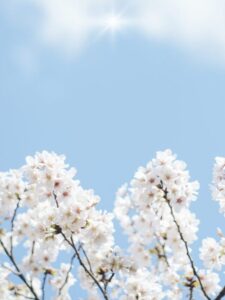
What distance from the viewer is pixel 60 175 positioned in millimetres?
4816

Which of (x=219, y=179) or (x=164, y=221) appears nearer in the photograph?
(x=219, y=179)

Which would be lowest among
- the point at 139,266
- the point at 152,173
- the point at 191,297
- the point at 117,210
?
the point at 191,297

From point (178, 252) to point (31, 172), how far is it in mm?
2530

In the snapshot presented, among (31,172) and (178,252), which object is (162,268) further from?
(31,172)

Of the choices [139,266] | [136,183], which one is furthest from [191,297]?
[136,183]

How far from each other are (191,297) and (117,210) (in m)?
2.33

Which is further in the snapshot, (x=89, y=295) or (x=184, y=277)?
(x=89, y=295)

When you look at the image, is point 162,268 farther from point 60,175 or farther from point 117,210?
point 60,175

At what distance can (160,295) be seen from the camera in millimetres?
5906

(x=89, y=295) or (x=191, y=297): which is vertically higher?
(x=89, y=295)

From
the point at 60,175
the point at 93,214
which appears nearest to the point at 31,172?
the point at 60,175

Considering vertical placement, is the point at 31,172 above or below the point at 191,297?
above

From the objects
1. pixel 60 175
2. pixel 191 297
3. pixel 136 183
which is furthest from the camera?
pixel 191 297

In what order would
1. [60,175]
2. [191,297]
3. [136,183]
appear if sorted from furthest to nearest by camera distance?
[191,297], [136,183], [60,175]
